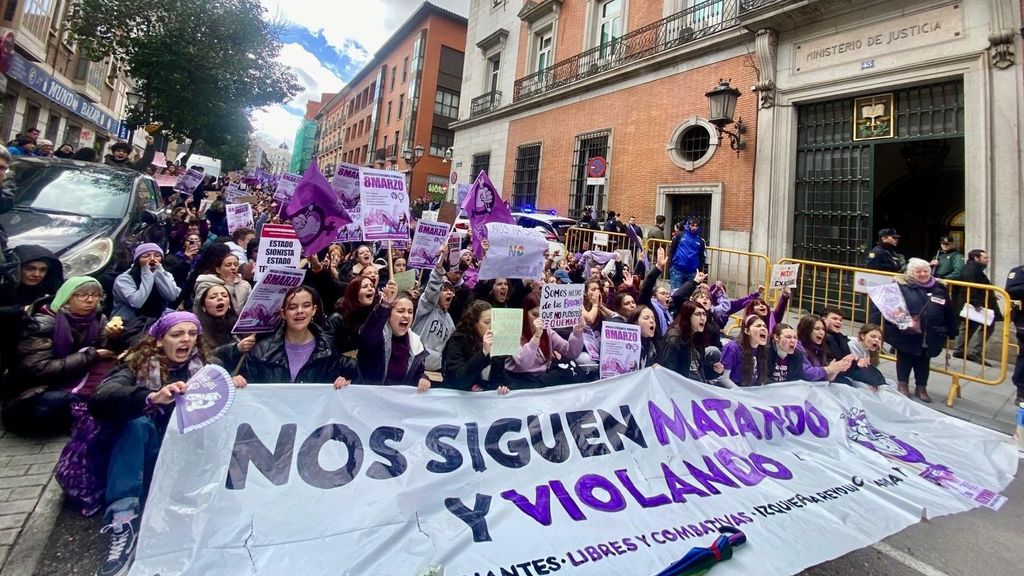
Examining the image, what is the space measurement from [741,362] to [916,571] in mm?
2098

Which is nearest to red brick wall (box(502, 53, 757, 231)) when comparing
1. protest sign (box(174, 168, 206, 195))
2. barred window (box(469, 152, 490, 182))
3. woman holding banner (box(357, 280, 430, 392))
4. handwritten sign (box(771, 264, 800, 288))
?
barred window (box(469, 152, 490, 182))

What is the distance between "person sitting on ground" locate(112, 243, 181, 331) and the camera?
14.4ft

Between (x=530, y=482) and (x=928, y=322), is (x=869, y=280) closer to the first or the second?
(x=928, y=322)

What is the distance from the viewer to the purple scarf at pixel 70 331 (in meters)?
3.28

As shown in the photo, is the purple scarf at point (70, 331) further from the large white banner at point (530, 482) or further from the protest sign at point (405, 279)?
the protest sign at point (405, 279)

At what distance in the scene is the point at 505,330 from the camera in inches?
132

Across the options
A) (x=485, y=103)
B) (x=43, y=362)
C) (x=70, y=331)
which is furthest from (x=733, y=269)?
(x=485, y=103)

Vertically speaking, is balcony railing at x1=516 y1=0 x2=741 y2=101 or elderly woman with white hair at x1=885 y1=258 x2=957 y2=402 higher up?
balcony railing at x1=516 y1=0 x2=741 y2=101

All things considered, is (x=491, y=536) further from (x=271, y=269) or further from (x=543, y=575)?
(x=271, y=269)

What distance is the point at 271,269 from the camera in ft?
10.9

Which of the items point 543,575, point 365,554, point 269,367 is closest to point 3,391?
point 269,367

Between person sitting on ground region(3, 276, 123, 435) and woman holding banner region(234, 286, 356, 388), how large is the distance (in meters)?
1.09

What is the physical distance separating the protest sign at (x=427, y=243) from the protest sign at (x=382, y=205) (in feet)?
0.86

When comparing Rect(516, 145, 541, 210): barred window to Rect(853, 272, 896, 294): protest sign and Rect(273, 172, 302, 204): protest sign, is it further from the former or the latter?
Rect(853, 272, 896, 294): protest sign
